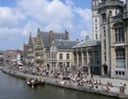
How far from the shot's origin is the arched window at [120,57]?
52281 millimetres

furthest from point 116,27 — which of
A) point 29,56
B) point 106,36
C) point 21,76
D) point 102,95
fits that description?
point 29,56

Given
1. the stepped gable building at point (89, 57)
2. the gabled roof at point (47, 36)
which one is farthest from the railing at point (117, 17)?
the gabled roof at point (47, 36)

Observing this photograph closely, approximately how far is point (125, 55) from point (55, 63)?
4074 centimetres

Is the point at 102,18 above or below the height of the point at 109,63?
above

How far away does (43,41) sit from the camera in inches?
3844

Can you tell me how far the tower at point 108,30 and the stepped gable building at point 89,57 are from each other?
8381 millimetres

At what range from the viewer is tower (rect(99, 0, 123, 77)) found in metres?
54.3

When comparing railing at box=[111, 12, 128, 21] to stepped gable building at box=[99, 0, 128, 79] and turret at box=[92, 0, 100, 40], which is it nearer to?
stepped gable building at box=[99, 0, 128, 79]

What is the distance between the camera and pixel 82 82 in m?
46.8

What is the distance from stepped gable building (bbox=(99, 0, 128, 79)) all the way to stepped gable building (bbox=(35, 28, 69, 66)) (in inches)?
1531

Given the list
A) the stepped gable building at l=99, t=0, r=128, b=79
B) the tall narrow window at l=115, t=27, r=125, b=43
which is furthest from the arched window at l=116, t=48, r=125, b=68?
the tall narrow window at l=115, t=27, r=125, b=43

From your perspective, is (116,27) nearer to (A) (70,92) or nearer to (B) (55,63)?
(A) (70,92)

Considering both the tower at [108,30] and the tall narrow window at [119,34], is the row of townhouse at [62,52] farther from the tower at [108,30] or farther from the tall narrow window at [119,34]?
the tall narrow window at [119,34]

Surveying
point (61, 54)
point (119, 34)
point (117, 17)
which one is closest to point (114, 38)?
point (119, 34)
